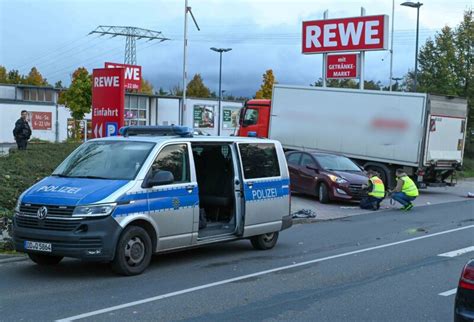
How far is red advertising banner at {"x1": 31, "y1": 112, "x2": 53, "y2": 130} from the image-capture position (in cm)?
5506

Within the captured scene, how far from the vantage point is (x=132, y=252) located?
8.10m

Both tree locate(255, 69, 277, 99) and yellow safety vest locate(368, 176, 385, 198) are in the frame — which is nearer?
yellow safety vest locate(368, 176, 385, 198)

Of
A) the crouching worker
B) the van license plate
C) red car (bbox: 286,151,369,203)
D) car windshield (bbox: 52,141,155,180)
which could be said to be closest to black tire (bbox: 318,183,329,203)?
red car (bbox: 286,151,369,203)

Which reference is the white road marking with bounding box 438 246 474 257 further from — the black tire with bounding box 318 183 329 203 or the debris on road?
the black tire with bounding box 318 183 329 203

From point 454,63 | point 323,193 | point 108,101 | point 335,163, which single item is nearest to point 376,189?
point 323,193

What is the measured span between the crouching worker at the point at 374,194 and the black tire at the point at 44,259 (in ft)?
36.5

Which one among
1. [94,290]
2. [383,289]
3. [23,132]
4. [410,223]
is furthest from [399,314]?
[23,132]

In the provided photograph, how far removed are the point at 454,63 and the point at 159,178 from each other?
3522cm

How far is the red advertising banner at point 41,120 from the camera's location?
55062mm

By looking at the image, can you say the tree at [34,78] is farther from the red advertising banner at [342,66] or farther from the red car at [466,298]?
the red car at [466,298]

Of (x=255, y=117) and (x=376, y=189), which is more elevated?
(x=255, y=117)

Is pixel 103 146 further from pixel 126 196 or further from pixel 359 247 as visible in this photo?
pixel 359 247

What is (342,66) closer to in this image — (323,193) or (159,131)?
(323,193)

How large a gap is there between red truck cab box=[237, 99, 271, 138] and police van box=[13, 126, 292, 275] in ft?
47.5
